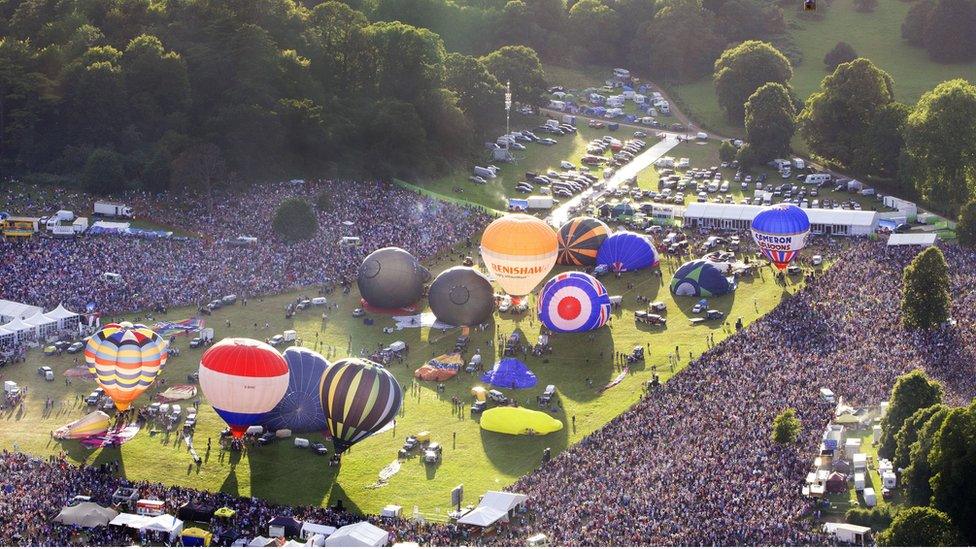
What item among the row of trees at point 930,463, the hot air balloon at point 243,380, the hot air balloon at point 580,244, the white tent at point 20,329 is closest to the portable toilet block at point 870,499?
the row of trees at point 930,463

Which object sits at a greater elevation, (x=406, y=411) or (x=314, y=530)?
(x=314, y=530)

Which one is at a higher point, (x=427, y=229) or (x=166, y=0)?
(x=166, y=0)

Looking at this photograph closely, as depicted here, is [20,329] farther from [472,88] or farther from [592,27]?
[592,27]

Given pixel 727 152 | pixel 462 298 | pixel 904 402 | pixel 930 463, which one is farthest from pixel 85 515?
pixel 727 152

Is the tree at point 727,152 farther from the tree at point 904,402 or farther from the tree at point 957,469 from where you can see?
the tree at point 957,469

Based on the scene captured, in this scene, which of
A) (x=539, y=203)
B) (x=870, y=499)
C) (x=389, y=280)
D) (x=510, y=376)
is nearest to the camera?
(x=870, y=499)

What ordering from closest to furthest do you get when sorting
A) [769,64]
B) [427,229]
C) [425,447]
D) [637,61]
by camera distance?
[425,447] → [427,229] → [769,64] → [637,61]

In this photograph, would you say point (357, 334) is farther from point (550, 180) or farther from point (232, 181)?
point (550, 180)

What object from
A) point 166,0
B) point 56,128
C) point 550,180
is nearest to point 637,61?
point 550,180
